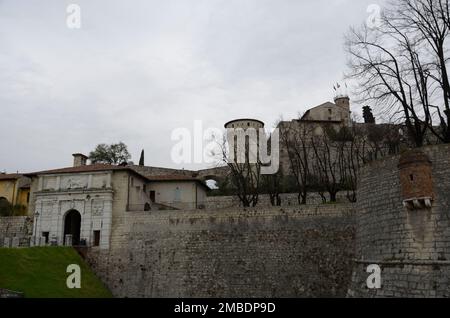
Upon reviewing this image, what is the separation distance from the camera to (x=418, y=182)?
1328cm

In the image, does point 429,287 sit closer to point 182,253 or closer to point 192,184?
point 182,253

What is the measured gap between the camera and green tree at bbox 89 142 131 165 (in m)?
51.9

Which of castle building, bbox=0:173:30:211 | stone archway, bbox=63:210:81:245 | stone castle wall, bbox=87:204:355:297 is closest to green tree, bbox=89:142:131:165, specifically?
castle building, bbox=0:173:30:211

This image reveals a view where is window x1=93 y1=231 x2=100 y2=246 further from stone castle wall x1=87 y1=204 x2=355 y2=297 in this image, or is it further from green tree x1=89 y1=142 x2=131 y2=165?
green tree x1=89 y1=142 x2=131 y2=165

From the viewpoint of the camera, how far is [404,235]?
43.7ft

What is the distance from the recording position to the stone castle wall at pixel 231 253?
22453 mm

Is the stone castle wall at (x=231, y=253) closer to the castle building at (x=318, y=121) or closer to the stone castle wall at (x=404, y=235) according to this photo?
the stone castle wall at (x=404, y=235)

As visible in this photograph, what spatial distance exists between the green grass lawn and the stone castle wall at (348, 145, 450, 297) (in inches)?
640

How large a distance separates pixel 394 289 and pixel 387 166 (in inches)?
176

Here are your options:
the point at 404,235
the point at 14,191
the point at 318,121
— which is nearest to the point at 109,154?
the point at 14,191

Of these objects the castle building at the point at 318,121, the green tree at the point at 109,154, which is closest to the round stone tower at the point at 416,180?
the castle building at the point at 318,121

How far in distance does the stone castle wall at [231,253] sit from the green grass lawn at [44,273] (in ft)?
4.23
